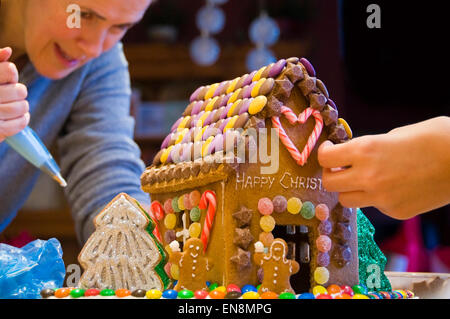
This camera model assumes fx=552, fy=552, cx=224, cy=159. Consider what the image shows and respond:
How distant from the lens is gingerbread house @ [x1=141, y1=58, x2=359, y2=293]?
2.90 feet

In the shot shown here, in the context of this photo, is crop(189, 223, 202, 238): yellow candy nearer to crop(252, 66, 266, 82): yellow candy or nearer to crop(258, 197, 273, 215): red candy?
crop(258, 197, 273, 215): red candy

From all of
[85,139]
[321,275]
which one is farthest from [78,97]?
[321,275]

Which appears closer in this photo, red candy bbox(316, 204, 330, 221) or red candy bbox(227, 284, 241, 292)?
red candy bbox(227, 284, 241, 292)

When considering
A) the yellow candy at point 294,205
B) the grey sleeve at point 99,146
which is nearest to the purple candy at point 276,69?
the yellow candy at point 294,205

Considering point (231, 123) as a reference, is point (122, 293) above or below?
below

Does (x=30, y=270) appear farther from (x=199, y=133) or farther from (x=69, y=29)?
(x=69, y=29)

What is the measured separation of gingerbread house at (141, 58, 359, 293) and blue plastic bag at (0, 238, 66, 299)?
0.73 ft

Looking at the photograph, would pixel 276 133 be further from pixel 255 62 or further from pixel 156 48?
→ pixel 156 48

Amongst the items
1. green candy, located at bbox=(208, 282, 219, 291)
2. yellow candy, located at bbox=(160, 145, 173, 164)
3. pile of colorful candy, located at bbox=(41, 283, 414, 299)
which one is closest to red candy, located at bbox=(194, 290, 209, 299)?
pile of colorful candy, located at bbox=(41, 283, 414, 299)

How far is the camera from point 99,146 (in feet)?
5.00

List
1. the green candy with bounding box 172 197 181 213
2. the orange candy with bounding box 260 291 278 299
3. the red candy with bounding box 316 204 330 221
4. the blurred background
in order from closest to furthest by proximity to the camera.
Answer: the orange candy with bounding box 260 291 278 299 → the red candy with bounding box 316 204 330 221 → the green candy with bounding box 172 197 181 213 → the blurred background

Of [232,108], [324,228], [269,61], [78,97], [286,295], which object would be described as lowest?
[286,295]

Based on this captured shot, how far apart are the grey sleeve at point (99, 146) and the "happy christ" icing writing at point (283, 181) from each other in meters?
0.55

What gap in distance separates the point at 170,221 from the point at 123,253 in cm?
22
